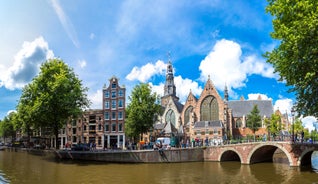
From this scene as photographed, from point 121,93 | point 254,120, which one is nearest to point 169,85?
point 254,120

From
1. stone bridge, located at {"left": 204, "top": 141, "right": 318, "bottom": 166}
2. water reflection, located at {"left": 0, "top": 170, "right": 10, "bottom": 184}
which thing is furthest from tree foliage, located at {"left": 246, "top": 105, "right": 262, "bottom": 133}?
water reflection, located at {"left": 0, "top": 170, "right": 10, "bottom": 184}

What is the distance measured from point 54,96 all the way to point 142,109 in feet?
44.9

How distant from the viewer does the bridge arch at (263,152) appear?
123ft

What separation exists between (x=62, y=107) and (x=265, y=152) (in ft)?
106

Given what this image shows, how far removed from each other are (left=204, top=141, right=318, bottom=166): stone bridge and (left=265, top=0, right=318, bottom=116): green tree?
13.6 meters

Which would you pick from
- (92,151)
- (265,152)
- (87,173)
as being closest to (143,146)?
(92,151)

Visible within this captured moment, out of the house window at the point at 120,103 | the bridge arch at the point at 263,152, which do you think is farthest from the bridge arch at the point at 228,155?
the house window at the point at 120,103

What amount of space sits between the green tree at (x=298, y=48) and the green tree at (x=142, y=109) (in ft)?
81.0

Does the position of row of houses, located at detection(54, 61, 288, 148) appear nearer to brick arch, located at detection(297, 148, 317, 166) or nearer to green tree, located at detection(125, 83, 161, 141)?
green tree, located at detection(125, 83, 161, 141)

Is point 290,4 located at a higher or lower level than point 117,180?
higher

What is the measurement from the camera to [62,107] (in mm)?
42969

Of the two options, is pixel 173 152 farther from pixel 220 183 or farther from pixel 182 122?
pixel 182 122

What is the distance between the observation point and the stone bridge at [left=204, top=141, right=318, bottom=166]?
115ft

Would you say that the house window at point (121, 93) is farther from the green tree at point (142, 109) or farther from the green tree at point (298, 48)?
the green tree at point (298, 48)
